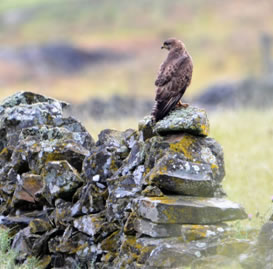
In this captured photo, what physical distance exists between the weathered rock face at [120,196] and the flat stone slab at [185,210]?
11 millimetres

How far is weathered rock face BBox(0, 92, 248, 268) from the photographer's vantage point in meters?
7.85

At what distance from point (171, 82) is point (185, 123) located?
639 millimetres

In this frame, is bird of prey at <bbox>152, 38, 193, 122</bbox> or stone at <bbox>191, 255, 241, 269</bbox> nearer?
stone at <bbox>191, 255, 241, 269</bbox>

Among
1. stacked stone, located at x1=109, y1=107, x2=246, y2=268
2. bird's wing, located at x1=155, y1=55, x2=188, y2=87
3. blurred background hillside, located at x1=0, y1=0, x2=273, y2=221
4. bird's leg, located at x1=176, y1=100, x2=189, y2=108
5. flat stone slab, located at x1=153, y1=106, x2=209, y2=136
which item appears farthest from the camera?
blurred background hillside, located at x1=0, y1=0, x2=273, y2=221

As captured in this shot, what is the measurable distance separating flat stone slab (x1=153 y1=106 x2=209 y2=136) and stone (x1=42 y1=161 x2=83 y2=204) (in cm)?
141

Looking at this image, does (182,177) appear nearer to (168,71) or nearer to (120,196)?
(120,196)

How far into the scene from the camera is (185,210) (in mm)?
7855

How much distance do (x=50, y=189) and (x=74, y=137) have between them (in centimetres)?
128

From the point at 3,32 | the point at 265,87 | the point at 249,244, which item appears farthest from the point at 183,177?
the point at 3,32

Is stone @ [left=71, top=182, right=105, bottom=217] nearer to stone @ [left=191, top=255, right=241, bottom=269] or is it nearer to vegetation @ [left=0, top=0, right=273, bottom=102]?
stone @ [left=191, top=255, right=241, bottom=269]

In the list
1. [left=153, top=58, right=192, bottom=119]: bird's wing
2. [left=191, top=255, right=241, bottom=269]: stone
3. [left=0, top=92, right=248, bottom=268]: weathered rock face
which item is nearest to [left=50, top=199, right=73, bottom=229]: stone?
[left=0, top=92, right=248, bottom=268]: weathered rock face

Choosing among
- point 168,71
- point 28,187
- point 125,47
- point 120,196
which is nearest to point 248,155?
point 28,187

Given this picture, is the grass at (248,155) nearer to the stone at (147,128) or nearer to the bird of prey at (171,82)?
the stone at (147,128)

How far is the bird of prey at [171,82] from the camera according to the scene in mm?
8797
